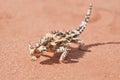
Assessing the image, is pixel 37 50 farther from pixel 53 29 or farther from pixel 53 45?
pixel 53 29

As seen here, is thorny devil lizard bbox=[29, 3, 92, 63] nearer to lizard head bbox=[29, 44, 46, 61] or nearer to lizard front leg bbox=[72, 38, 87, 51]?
lizard head bbox=[29, 44, 46, 61]

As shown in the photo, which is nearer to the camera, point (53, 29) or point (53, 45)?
point (53, 45)

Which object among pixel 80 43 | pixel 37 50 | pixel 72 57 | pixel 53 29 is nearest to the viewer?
pixel 37 50

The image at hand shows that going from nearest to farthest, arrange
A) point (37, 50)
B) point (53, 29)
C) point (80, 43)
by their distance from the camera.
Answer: point (37, 50) < point (80, 43) < point (53, 29)

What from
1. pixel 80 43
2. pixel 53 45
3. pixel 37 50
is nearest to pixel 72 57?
pixel 80 43

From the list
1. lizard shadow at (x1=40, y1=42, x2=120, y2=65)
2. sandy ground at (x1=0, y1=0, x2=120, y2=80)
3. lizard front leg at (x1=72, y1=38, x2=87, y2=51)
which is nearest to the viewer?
sandy ground at (x1=0, y1=0, x2=120, y2=80)

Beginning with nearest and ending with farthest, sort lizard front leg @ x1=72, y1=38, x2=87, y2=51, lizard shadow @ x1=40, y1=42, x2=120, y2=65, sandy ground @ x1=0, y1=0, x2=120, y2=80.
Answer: sandy ground @ x1=0, y1=0, x2=120, y2=80, lizard shadow @ x1=40, y1=42, x2=120, y2=65, lizard front leg @ x1=72, y1=38, x2=87, y2=51

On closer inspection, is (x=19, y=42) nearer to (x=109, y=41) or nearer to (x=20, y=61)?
(x=20, y=61)

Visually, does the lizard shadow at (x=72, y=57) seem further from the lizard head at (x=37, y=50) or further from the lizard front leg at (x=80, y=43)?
the lizard head at (x=37, y=50)

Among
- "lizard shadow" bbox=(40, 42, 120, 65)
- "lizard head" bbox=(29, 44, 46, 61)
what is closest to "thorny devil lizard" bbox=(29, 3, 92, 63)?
"lizard head" bbox=(29, 44, 46, 61)
